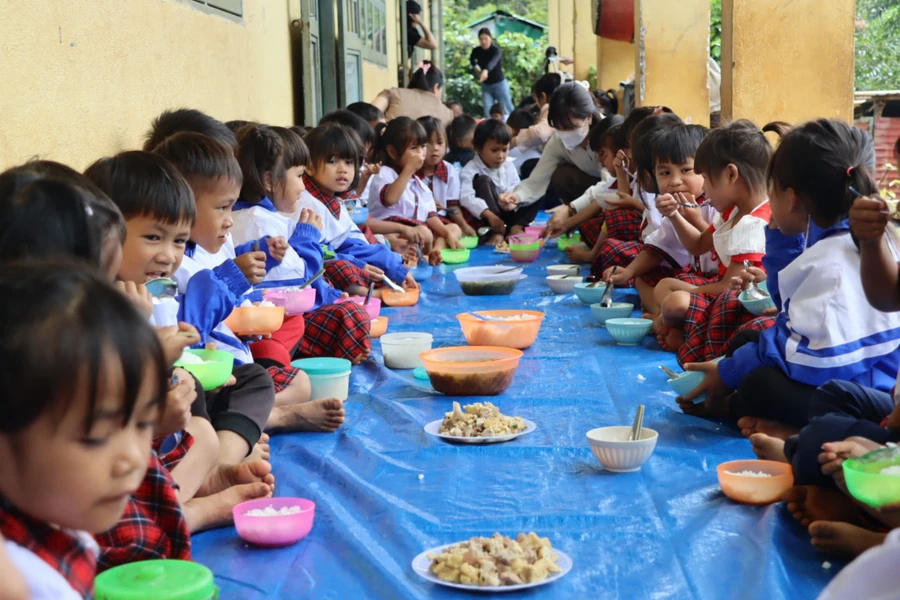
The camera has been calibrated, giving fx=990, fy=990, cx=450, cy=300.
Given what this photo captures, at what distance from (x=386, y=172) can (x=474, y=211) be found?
1119mm

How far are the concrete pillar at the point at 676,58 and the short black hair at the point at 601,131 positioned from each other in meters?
0.39

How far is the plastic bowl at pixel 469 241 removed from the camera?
19.8ft

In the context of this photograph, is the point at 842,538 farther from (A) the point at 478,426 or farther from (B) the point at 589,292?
(B) the point at 589,292

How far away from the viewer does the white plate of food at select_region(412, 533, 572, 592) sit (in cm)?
157

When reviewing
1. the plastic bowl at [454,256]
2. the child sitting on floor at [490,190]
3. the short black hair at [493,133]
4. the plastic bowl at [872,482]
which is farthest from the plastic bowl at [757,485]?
the short black hair at [493,133]

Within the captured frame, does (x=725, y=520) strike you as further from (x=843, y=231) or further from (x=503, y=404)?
(x=503, y=404)

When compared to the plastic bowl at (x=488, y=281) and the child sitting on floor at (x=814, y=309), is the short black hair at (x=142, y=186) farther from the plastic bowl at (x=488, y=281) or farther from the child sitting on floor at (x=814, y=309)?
the plastic bowl at (x=488, y=281)

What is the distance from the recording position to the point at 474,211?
20.9 ft

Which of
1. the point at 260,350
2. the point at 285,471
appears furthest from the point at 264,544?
the point at 260,350

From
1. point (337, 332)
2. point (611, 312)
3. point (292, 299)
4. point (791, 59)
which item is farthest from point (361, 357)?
point (791, 59)

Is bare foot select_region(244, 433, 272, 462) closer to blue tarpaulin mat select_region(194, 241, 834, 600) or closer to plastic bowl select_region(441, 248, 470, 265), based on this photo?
blue tarpaulin mat select_region(194, 241, 834, 600)

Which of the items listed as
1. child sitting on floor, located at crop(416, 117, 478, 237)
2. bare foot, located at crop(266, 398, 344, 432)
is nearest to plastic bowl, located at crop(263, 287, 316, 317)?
bare foot, located at crop(266, 398, 344, 432)

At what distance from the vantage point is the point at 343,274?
391cm

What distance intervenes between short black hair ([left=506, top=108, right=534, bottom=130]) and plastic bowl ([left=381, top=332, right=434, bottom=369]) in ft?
22.9
